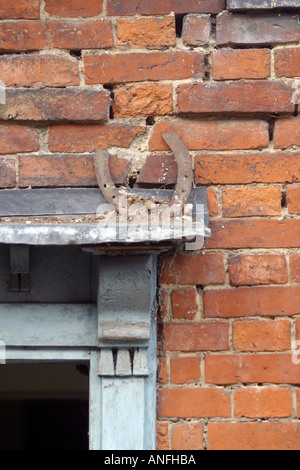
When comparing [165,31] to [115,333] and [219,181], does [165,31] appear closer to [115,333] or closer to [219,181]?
[219,181]

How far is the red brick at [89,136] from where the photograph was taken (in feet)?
5.89

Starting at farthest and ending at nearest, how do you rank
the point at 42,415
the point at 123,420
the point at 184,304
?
the point at 42,415
the point at 184,304
the point at 123,420

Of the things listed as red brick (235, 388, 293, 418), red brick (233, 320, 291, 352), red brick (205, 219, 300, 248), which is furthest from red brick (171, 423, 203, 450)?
red brick (205, 219, 300, 248)

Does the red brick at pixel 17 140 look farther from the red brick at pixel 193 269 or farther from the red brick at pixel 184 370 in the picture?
the red brick at pixel 184 370

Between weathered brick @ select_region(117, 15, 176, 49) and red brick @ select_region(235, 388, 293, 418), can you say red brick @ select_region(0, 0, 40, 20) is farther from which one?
red brick @ select_region(235, 388, 293, 418)

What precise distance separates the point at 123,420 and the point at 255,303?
489 millimetres

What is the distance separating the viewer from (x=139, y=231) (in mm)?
1467

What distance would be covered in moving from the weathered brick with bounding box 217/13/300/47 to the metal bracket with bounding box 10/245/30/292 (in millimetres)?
825

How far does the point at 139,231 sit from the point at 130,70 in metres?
0.57

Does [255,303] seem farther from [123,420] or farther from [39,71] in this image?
A: [39,71]

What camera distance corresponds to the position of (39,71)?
1.80 meters

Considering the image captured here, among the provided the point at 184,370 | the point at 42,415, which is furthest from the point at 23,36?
the point at 42,415

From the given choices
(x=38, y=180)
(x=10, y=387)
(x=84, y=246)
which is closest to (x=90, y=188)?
(x=38, y=180)

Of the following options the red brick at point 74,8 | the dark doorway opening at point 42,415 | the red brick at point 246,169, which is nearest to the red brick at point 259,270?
the red brick at point 246,169
